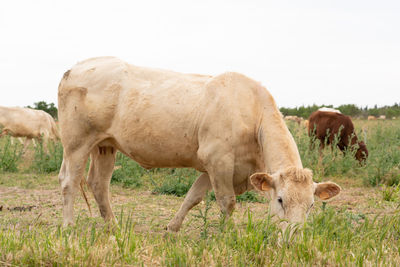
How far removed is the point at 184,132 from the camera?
16.3ft

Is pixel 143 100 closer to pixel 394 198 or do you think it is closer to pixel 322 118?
pixel 394 198

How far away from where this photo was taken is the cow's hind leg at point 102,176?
5.90 meters

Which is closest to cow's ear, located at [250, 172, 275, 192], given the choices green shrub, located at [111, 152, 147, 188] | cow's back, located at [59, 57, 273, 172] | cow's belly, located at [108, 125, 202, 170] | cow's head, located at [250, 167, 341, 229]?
cow's head, located at [250, 167, 341, 229]

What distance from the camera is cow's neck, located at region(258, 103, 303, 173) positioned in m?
4.39

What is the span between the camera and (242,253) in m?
3.23

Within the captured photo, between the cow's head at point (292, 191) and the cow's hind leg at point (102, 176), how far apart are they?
2.58 m

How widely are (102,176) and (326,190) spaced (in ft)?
10.3

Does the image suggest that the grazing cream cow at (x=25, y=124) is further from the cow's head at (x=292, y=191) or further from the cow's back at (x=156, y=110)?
the cow's head at (x=292, y=191)

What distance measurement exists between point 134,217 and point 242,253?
10.1ft

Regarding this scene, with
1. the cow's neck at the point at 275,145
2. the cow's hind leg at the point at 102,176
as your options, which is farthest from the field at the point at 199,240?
the cow's neck at the point at 275,145

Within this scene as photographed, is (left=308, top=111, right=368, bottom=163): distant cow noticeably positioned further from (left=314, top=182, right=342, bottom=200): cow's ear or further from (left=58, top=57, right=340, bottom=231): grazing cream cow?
(left=314, top=182, right=342, bottom=200): cow's ear

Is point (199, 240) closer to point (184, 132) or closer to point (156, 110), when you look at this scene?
point (184, 132)

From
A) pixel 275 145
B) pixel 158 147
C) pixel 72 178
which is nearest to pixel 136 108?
pixel 158 147

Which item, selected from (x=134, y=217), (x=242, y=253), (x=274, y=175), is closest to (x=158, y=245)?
(x=242, y=253)
